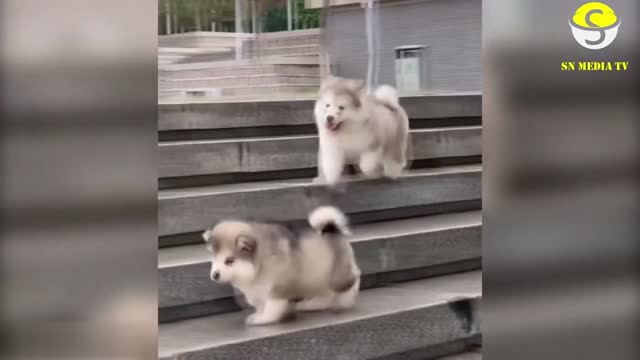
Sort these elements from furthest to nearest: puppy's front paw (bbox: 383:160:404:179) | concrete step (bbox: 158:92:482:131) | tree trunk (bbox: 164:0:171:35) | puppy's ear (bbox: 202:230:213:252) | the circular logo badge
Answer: puppy's front paw (bbox: 383:160:404:179) < concrete step (bbox: 158:92:482:131) < the circular logo badge < puppy's ear (bbox: 202:230:213:252) < tree trunk (bbox: 164:0:171:35)

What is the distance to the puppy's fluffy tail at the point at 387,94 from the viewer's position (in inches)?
124

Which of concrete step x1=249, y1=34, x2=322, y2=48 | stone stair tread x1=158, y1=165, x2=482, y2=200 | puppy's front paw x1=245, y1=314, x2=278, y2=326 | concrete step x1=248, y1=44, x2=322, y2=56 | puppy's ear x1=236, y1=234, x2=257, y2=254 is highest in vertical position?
concrete step x1=249, y1=34, x2=322, y2=48

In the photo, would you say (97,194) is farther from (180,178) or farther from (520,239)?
(520,239)

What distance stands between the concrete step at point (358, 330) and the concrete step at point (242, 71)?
64 cm

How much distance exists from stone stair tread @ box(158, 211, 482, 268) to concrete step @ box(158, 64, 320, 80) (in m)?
0.47

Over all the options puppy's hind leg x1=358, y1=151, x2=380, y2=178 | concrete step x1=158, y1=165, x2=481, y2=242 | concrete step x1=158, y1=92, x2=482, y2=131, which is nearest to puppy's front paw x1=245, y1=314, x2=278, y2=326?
concrete step x1=158, y1=165, x2=481, y2=242

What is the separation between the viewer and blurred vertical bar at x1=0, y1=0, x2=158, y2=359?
149 cm

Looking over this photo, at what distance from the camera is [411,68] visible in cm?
353

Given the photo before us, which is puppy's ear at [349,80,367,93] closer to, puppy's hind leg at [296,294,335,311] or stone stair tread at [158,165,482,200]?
stone stair tread at [158,165,482,200]

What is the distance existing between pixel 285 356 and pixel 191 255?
368 millimetres

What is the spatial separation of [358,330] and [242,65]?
81 centimetres

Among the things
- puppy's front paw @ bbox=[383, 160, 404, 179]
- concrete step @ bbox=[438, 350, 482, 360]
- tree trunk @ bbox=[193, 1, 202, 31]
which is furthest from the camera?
puppy's front paw @ bbox=[383, 160, 404, 179]

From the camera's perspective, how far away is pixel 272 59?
265cm

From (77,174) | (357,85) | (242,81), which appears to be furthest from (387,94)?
(77,174)
